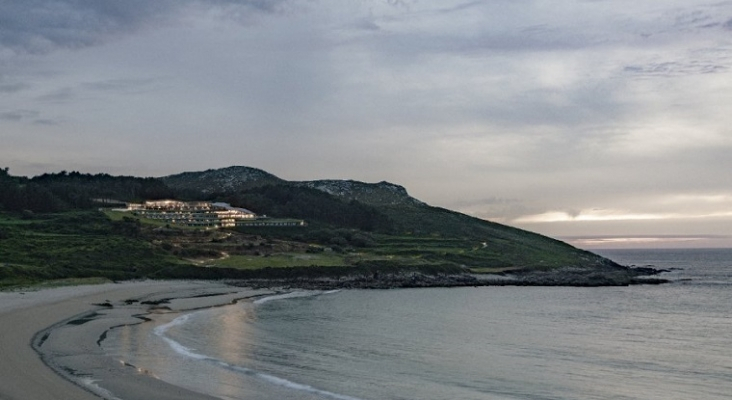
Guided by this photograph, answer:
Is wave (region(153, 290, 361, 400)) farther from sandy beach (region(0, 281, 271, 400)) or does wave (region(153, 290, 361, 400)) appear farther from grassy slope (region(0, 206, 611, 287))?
grassy slope (region(0, 206, 611, 287))

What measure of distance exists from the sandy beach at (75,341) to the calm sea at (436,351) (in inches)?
61.6

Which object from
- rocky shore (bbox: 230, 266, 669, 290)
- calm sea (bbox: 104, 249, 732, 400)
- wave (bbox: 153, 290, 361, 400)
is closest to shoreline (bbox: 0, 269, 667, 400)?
rocky shore (bbox: 230, 266, 669, 290)

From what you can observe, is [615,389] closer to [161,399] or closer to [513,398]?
[513,398]

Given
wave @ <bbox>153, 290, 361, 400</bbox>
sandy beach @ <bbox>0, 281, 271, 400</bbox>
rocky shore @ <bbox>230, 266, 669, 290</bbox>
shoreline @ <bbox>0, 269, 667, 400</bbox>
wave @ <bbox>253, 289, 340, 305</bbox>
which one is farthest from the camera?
rocky shore @ <bbox>230, 266, 669, 290</bbox>

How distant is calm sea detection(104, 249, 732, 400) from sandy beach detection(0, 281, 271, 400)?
1.57 meters

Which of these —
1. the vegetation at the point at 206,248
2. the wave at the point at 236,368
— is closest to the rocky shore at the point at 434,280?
the vegetation at the point at 206,248

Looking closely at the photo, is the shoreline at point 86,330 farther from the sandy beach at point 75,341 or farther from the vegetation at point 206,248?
the vegetation at point 206,248

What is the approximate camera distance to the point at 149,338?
120 feet

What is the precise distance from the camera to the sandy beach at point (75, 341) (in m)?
21.6

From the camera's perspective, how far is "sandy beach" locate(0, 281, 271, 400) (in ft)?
70.8

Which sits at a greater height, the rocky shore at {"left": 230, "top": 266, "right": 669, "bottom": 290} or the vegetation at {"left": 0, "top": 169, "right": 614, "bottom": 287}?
the vegetation at {"left": 0, "top": 169, "right": 614, "bottom": 287}

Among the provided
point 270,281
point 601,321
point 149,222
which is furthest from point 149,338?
point 149,222

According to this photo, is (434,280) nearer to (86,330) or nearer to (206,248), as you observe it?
(206,248)

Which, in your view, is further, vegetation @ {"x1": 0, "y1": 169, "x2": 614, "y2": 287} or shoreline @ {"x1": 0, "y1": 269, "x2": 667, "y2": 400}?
vegetation @ {"x1": 0, "y1": 169, "x2": 614, "y2": 287}
